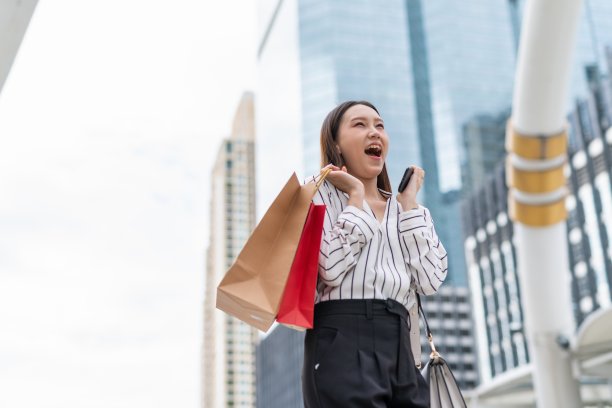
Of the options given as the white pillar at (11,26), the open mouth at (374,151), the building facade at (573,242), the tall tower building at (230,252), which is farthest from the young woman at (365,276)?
the tall tower building at (230,252)

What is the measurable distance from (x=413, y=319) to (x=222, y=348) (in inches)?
5784

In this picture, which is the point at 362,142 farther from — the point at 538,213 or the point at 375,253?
the point at 538,213

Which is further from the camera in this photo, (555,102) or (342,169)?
(555,102)

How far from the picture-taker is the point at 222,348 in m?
147

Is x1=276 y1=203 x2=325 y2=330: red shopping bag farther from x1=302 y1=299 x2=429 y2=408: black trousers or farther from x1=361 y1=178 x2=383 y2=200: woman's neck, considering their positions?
x1=361 y1=178 x2=383 y2=200: woman's neck

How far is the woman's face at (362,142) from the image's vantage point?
3.00 meters

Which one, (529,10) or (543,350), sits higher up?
(529,10)

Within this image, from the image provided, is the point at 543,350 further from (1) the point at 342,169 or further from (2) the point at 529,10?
(1) the point at 342,169

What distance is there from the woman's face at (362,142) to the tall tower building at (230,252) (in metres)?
137

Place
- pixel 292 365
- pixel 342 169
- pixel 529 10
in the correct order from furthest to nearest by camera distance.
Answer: pixel 292 365, pixel 529 10, pixel 342 169

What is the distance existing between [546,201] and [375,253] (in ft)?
23.2

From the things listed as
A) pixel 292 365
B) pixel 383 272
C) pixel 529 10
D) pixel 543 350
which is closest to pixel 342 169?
pixel 383 272

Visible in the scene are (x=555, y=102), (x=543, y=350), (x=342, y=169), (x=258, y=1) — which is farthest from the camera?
(x=258, y=1)

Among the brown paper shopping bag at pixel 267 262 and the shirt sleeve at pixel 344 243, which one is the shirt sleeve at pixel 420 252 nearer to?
the shirt sleeve at pixel 344 243
